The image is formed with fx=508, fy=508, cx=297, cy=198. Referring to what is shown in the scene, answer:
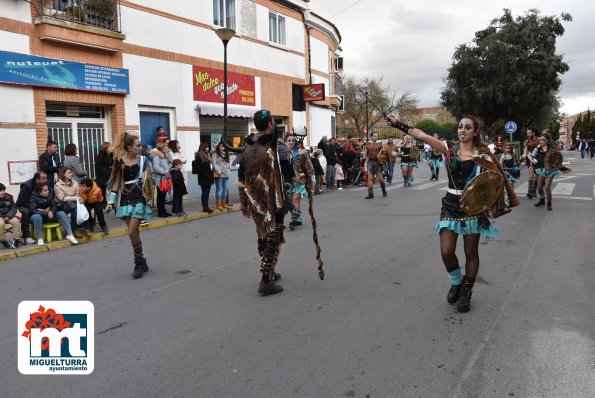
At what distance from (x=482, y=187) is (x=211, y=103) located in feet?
42.7

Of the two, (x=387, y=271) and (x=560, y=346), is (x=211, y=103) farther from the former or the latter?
(x=560, y=346)

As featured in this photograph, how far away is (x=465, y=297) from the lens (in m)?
4.71

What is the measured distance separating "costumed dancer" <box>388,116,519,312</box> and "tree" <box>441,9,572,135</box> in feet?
89.1

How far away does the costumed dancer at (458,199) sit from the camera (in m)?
4.63

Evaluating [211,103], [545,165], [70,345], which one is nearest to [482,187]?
[70,345]

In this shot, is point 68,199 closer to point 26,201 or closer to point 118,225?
point 26,201

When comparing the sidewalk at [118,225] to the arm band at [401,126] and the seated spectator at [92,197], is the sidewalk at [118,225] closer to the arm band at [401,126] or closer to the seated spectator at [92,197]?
the seated spectator at [92,197]

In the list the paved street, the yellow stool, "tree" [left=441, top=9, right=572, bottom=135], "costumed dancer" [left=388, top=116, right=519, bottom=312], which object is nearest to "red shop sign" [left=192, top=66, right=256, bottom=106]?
the yellow stool

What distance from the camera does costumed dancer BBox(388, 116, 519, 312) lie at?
15.2ft

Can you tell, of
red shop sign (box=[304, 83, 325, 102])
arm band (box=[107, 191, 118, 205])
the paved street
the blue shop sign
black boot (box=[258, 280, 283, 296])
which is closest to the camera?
the paved street

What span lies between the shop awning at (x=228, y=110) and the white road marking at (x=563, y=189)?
10.2m

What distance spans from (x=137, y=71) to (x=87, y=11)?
76.2 inches

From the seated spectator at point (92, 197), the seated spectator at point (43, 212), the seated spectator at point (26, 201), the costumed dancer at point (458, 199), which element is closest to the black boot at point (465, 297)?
the costumed dancer at point (458, 199)

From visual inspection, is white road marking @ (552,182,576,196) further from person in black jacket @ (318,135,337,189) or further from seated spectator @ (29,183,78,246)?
seated spectator @ (29,183,78,246)
